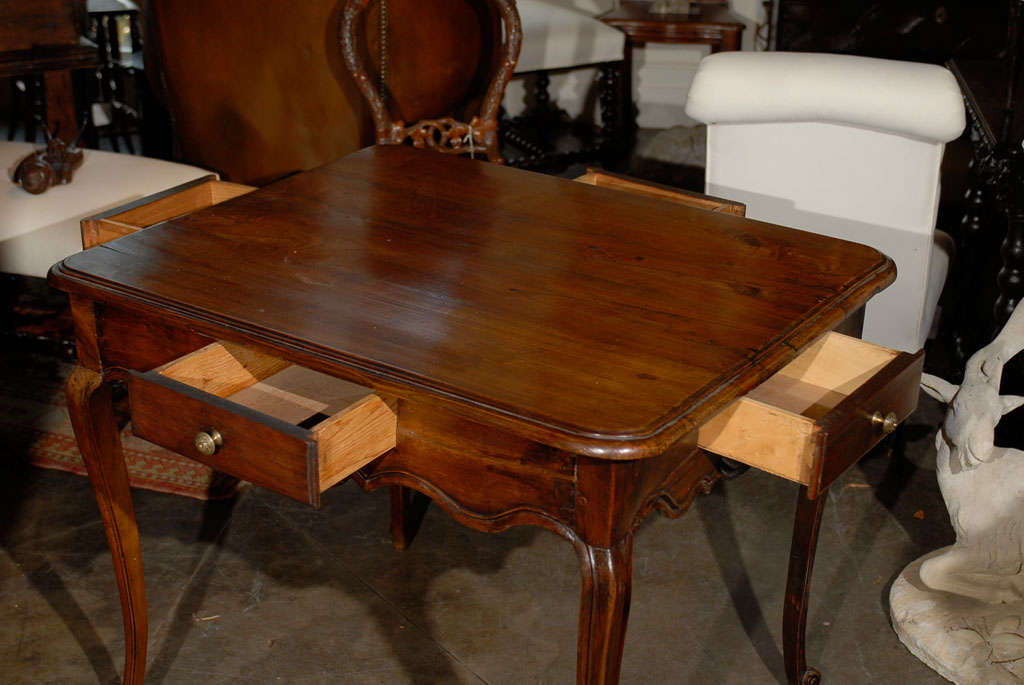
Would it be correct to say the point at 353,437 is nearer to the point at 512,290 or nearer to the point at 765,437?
the point at 512,290

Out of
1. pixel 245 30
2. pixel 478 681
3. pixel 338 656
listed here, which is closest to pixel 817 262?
pixel 478 681

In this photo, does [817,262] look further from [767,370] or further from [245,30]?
[245,30]

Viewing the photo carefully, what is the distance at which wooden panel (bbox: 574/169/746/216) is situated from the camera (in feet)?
6.49

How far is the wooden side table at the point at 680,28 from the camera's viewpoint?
4.24 meters


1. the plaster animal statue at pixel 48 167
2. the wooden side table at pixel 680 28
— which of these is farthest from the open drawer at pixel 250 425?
the wooden side table at pixel 680 28

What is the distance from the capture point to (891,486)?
2.43 meters

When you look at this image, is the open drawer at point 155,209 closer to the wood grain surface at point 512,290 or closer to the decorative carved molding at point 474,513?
the wood grain surface at point 512,290

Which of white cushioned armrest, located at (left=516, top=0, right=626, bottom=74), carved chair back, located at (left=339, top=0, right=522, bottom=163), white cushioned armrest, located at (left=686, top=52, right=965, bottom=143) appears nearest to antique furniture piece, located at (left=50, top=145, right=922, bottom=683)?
white cushioned armrest, located at (left=686, top=52, right=965, bottom=143)

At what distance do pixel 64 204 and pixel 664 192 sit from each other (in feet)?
4.65

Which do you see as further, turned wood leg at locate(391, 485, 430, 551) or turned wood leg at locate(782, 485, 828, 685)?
turned wood leg at locate(391, 485, 430, 551)

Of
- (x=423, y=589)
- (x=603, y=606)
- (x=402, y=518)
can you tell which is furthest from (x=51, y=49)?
(x=603, y=606)

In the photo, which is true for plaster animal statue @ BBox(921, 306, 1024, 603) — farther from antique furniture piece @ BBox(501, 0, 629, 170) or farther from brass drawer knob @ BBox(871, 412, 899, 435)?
antique furniture piece @ BBox(501, 0, 629, 170)

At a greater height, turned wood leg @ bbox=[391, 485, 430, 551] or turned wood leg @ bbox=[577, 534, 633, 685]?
turned wood leg @ bbox=[577, 534, 633, 685]

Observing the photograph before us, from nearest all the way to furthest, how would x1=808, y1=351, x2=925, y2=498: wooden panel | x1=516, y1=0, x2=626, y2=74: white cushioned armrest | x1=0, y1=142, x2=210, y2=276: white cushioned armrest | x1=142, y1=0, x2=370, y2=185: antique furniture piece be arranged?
x1=808, y1=351, x2=925, y2=498: wooden panel
x1=0, y1=142, x2=210, y2=276: white cushioned armrest
x1=142, y1=0, x2=370, y2=185: antique furniture piece
x1=516, y1=0, x2=626, y2=74: white cushioned armrest
